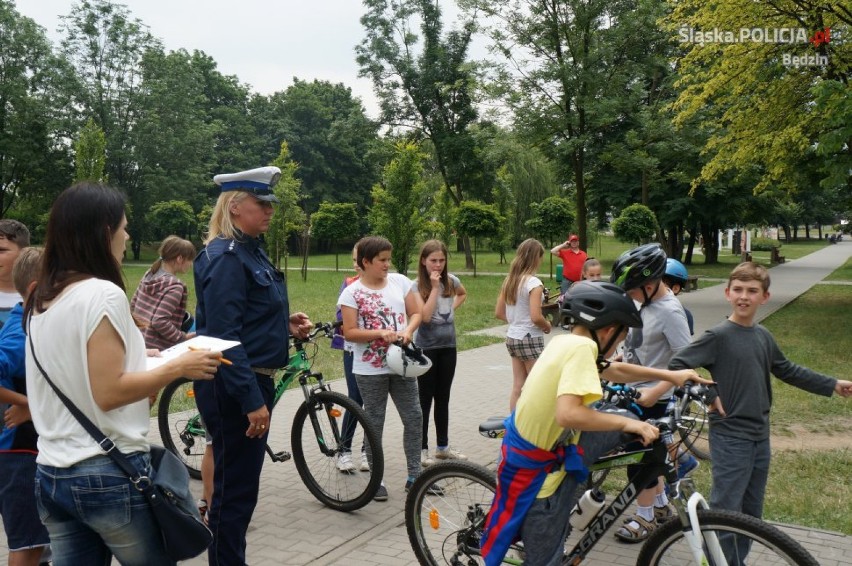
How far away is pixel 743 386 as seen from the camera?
3.65 m

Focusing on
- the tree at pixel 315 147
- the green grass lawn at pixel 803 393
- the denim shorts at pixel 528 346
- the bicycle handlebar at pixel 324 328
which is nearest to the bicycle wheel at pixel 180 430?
the bicycle handlebar at pixel 324 328

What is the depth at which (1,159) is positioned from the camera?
48812 millimetres

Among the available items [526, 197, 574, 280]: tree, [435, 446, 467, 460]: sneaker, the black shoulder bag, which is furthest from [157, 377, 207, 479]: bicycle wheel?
[526, 197, 574, 280]: tree

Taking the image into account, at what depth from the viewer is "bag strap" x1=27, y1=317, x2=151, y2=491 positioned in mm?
2301

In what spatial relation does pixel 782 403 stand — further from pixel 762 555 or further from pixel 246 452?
pixel 246 452

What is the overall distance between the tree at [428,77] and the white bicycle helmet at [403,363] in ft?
114

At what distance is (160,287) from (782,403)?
7.00m

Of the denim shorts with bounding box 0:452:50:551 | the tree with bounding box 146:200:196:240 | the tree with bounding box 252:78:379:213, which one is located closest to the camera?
the denim shorts with bounding box 0:452:50:551

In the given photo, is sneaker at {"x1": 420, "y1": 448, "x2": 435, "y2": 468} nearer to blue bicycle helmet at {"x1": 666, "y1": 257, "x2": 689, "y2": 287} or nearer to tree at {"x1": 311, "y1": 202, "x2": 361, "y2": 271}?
blue bicycle helmet at {"x1": 666, "y1": 257, "x2": 689, "y2": 287}

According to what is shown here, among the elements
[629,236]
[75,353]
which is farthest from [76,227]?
[629,236]

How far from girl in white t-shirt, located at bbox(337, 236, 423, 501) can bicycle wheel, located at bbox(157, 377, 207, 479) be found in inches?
55.0

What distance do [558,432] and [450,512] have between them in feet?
3.63

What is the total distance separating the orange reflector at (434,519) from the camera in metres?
3.78

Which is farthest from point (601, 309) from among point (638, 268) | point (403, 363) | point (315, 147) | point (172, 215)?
point (315, 147)
